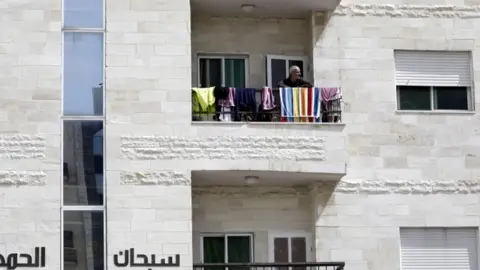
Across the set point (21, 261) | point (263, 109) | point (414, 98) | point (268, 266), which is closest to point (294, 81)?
point (263, 109)

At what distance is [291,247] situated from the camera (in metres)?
23.2

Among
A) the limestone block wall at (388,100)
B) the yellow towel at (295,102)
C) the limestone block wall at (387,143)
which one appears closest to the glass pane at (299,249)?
the limestone block wall at (387,143)

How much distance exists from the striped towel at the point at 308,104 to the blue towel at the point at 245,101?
835mm

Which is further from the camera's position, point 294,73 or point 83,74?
point 294,73

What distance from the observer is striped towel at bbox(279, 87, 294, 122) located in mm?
22547

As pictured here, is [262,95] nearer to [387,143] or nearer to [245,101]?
[245,101]

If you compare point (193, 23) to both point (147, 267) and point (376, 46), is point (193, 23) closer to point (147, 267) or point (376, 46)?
point (376, 46)

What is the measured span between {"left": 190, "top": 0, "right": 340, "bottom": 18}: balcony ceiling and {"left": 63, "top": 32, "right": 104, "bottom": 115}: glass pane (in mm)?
2077

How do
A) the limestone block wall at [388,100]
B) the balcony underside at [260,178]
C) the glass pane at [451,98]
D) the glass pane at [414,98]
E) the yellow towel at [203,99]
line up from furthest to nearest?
the glass pane at [451,98] → the glass pane at [414,98] → the limestone block wall at [388,100] → the yellow towel at [203,99] → the balcony underside at [260,178]

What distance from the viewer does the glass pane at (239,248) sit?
23.1 metres

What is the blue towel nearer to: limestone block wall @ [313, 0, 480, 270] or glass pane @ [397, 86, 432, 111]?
limestone block wall @ [313, 0, 480, 270]

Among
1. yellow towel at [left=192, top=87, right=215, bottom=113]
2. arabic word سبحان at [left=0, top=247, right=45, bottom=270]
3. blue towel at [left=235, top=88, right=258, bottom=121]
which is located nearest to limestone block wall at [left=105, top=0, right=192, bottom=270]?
yellow towel at [left=192, top=87, right=215, bottom=113]

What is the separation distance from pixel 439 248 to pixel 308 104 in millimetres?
3608

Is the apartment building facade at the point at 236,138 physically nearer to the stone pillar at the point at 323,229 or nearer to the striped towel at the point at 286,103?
the stone pillar at the point at 323,229
